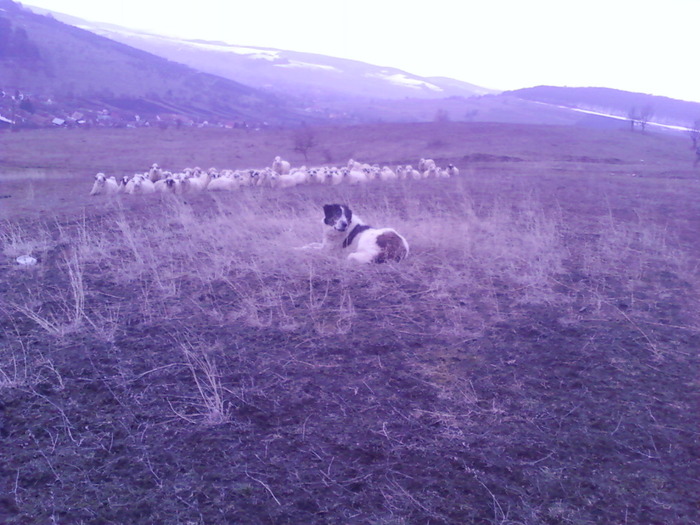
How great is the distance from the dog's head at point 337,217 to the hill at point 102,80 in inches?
1768

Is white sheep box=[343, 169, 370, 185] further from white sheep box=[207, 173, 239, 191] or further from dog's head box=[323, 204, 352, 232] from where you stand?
dog's head box=[323, 204, 352, 232]

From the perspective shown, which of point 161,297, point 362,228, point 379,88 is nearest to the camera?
point 161,297

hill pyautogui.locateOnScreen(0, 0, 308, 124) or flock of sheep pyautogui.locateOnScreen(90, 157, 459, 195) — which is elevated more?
hill pyautogui.locateOnScreen(0, 0, 308, 124)

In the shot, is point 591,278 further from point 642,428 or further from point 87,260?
point 87,260

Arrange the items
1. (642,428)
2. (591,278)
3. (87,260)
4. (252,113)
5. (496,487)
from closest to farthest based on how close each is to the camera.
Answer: (496,487)
(642,428)
(591,278)
(87,260)
(252,113)

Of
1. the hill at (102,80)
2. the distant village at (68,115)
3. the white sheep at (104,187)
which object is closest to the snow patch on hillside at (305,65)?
the hill at (102,80)

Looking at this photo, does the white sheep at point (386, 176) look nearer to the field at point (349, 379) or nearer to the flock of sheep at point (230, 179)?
the flock of sheep at point (230, 179)

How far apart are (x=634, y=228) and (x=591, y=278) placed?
→ 13.3 ft

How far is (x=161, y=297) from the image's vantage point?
503 cm

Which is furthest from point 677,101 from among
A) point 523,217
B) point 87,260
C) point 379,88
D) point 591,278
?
point 379,88

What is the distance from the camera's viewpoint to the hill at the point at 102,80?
178 ft

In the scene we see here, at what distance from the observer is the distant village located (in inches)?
1485

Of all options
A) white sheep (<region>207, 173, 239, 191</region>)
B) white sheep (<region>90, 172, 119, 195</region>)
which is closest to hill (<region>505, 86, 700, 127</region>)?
white sheep (<region>207, 173, 239, 191</region>)

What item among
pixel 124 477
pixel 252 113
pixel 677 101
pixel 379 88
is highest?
pixel 379 88
